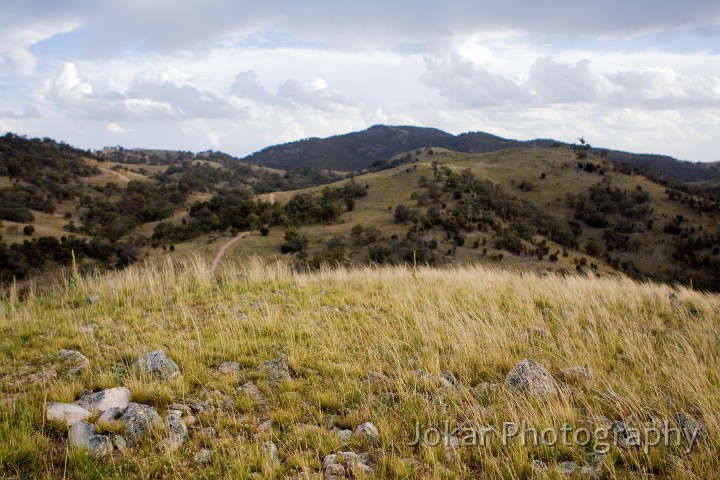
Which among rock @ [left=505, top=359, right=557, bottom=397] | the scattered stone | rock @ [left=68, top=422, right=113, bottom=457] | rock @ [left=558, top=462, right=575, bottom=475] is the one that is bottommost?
rock @ [left=558, top=462, right=575, bottom=475]

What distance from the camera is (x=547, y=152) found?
10106 cm

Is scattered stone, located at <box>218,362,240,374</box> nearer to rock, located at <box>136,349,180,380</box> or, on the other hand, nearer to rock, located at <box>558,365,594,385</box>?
rock, located at <box>136,349,180,380</box>

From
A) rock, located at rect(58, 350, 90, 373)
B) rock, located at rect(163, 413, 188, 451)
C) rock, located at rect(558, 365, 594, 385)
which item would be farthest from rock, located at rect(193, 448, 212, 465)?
rock, located at rect(558, 365, 594, 385)

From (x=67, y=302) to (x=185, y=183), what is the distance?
88880mm

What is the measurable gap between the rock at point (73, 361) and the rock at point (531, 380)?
4336mm

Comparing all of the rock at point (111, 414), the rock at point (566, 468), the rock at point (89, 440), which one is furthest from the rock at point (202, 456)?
the rock at point (566, 468)

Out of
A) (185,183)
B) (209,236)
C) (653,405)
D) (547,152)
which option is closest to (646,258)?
(547,152)

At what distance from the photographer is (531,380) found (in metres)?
3.67

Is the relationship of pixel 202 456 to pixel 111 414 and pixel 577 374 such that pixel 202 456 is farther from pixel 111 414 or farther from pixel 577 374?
pixel 577 374

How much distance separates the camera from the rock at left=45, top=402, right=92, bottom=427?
124 inches

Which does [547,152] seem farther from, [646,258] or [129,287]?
[129,287]

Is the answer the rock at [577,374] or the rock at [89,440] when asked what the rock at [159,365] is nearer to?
the rock at [89,440]

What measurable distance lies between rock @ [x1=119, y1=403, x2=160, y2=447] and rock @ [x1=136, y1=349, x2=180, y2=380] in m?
0.69

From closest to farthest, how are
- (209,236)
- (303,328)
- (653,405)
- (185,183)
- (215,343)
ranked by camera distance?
(653,405) < (215,343) < (303,328) < (209,236) < (185,183)
